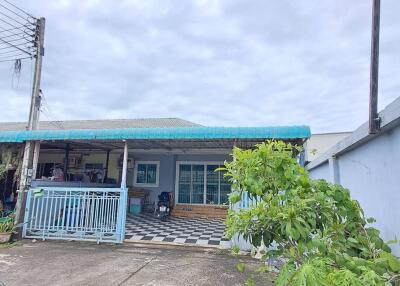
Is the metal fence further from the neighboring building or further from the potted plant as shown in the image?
the neighboring building

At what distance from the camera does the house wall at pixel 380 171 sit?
1.51 meters

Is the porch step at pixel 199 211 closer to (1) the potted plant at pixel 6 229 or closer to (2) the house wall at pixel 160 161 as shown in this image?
(2) the house wall at pixel 160 161

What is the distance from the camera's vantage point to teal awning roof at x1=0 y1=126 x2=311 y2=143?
513 cm

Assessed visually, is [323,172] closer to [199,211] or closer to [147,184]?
[199,211]

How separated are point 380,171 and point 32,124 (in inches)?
307

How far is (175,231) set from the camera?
23.3ft

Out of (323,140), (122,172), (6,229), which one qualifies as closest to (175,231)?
(122,172)

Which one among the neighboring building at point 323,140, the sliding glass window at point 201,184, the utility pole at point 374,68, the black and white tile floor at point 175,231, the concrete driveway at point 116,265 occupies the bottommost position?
the concrete driveway at point 116,265

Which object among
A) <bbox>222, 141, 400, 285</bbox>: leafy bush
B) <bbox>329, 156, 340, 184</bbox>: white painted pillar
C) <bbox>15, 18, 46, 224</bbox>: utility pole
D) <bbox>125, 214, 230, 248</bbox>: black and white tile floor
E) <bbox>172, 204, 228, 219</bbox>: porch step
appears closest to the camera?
<bbox>222, 141, 400, 285</bbox>: leafy bush

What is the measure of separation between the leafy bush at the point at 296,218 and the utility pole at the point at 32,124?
6.60m

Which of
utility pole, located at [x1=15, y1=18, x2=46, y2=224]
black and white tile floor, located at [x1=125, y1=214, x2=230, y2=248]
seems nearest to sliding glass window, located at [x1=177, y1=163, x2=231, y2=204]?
black and white tile floor, located at [x1=125, y1=214, x2=230, y2=248]

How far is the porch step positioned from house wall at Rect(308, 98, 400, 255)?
7640 millimetres

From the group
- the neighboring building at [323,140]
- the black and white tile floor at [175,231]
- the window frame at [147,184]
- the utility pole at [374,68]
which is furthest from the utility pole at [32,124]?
the neighboring building at [323,140]

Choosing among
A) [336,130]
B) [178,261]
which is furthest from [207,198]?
[336,130]
